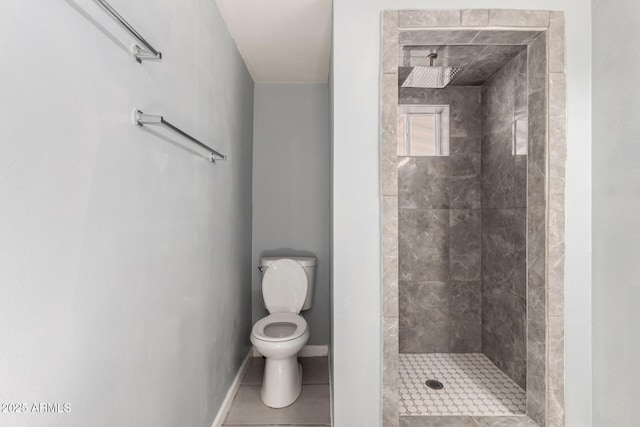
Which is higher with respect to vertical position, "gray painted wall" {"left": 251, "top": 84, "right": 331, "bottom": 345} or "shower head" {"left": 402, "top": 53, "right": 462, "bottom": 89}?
"shower head" {"left": 402, "top": 53, "right": 462, "bottom": 89}

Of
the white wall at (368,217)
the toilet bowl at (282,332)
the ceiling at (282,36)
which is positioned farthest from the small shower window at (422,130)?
the toilet bowl at (282,332)

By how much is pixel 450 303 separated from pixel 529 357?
3.21 ft

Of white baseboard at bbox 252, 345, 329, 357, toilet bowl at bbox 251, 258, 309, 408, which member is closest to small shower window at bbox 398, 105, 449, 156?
toilet bowl at bbox 251, 258, 309, 408

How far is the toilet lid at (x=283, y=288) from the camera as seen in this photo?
2668mm

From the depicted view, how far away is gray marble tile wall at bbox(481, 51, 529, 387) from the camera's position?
2180mm

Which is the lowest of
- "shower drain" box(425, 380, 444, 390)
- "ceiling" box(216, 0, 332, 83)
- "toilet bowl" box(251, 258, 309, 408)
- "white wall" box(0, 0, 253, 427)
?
"shower drain" box(425, 380, 444, 390)

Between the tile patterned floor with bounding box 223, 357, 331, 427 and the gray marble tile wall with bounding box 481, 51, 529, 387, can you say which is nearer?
the tile patterned floor with bounding box 223, 357, 331, 427

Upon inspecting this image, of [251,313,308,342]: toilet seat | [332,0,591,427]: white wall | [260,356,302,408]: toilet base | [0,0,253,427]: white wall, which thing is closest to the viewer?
[0,0,253,427]: white wall

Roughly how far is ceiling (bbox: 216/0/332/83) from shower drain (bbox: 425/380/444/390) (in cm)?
237

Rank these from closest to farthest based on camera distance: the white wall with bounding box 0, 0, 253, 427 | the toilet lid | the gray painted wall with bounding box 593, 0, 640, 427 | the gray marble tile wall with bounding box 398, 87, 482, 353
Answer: the white wall with bounding box 0, 0, 253, 427 → the gray painted wall with bounding box 593, 0, 640, 427 → the toilet lid → the gray marble tile wall with bounding box 398, 87, 482, 353

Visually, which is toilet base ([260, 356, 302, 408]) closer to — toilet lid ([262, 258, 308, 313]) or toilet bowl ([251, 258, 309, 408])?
toilet bowl ([251, 258, 309, 408])

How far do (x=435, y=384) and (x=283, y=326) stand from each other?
1.09 m

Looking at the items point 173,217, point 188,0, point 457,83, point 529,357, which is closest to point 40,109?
point 173,217

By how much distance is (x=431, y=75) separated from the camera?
2240 mm
